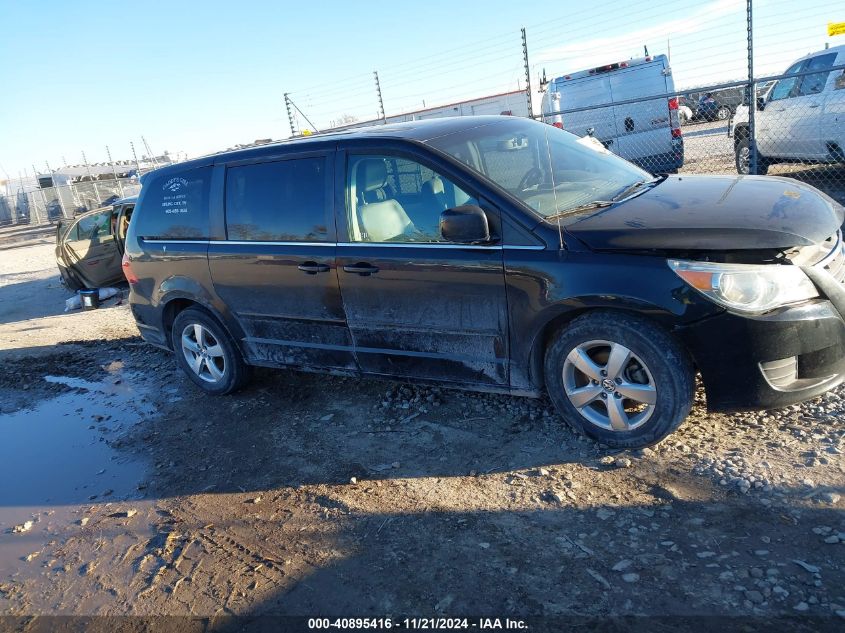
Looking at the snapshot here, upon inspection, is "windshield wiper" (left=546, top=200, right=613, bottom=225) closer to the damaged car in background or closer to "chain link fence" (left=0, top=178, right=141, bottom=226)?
the damaged car in background

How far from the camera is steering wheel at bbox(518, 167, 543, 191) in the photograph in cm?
388

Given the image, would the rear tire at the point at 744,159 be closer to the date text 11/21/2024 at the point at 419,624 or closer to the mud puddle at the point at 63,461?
the mud puddle at the point at 63,461

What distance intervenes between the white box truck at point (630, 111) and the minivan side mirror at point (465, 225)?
745cm

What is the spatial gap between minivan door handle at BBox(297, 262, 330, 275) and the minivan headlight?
2.23 m

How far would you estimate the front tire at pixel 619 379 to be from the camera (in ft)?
10.6

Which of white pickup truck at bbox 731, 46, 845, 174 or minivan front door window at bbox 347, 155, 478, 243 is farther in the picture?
white pickup truck at bbox 731, 46, 845, 174

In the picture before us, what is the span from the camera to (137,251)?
18.0ft

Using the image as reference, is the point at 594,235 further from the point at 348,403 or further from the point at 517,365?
the point at 348,403

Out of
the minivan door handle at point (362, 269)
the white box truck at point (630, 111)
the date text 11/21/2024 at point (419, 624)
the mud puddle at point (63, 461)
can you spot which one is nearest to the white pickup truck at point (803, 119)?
the white box truck at point (630, 111)

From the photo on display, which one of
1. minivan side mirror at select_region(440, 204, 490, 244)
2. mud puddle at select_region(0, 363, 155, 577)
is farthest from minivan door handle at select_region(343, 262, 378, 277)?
mud puddle at select_region(0, 363, 155, 577)

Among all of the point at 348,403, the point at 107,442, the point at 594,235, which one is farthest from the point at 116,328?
the point at 594,235

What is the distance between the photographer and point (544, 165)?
422 centimetres

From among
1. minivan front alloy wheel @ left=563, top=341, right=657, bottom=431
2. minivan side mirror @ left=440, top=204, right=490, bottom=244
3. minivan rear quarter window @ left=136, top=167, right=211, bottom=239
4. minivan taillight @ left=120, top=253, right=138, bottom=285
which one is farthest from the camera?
minivan taillight @ left=120, top=253, right=138, bottom=285

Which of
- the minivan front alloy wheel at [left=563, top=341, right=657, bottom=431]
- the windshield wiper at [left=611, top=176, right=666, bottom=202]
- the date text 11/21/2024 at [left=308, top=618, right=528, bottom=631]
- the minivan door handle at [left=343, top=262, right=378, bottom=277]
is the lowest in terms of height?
the date text 11/21/2024 at [left=308, top=618, right=528, bottom=631]
